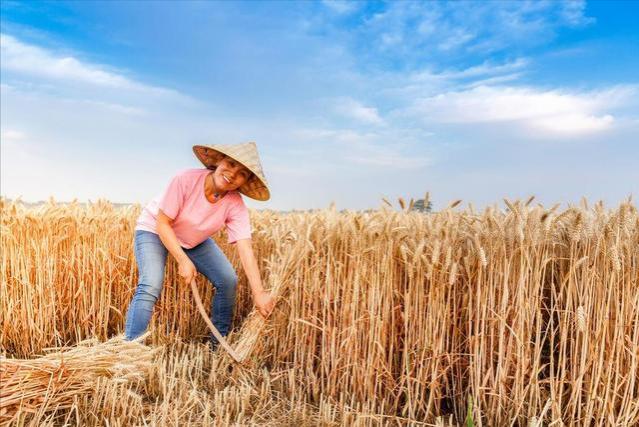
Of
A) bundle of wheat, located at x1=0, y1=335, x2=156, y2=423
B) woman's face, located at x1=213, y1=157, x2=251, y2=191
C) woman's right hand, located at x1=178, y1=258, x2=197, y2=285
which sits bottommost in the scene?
bundle of wheat, located at x1=0, y1=335, x2=156, y2=423

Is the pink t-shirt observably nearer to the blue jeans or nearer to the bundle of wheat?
the blue jeans

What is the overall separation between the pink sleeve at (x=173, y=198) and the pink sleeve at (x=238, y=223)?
0.39 meters

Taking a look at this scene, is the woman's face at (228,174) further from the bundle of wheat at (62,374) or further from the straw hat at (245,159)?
the bundle of wheat at (62,374)

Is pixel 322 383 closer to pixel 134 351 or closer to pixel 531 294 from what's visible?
pixel 134 351

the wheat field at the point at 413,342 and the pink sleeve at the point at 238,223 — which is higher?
the pink sleeve at the point at 238,223

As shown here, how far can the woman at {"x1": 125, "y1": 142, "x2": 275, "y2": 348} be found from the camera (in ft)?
11.6

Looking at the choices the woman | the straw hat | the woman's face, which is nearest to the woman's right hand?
the woman

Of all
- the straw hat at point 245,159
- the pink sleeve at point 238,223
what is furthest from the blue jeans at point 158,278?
the straw hat at point 245,159

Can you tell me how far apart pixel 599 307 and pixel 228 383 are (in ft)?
7.45

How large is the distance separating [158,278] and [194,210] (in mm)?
573

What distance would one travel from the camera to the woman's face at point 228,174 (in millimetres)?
3553

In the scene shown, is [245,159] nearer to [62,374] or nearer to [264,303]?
[264,303]

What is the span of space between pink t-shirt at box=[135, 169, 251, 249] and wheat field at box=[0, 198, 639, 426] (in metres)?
0.34

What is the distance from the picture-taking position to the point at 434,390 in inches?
119
